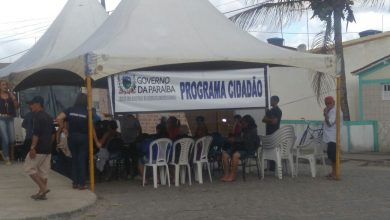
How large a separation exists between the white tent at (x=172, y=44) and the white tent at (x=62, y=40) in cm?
279

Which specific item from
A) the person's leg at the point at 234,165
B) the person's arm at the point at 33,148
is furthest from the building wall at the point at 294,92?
the person's arm at the point at 33,148

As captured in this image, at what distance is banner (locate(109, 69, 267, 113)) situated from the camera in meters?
11.7

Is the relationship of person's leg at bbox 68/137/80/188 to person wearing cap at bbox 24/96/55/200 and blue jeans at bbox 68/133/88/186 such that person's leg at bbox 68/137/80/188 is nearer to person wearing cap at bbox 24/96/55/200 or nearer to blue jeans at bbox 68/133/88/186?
blue jeans at bbox 68/133/88/186

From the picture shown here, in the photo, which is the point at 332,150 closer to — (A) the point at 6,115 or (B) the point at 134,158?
(B) the point at 134,158

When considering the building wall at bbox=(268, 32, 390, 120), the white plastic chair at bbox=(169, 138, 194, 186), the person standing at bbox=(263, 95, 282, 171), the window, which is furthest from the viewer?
the building wall at bbox=(268, 32, 390, 120)

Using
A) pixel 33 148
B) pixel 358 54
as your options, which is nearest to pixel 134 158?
pixel 33 148

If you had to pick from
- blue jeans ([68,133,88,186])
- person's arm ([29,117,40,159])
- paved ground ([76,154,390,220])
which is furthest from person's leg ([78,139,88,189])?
person's arm ([29,117,40,159])

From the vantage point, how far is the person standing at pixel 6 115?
14.4m

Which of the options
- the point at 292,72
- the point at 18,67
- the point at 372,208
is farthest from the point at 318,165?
the point at 292,72

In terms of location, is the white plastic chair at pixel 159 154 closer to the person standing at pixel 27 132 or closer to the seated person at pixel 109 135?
the seated person at pixel 109 135

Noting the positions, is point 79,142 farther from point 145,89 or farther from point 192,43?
point 192,43

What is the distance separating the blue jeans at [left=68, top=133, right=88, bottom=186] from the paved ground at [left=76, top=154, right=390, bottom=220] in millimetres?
501

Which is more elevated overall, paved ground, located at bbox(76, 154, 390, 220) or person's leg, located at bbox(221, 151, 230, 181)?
person's leg, located at bbox(221, 151, 230, 181)

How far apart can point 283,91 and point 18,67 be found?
13420 mm
